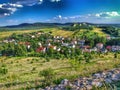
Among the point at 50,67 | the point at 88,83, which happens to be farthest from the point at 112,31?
the point at 88,83

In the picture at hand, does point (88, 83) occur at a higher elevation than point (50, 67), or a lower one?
higher

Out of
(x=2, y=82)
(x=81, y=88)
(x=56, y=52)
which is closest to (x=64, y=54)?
(x=56, y=52)

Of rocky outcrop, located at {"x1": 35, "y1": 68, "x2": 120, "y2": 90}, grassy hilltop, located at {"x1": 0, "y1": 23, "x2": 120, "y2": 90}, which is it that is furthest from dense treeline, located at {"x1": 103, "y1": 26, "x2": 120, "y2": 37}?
rocky outcrop, located at {"x1": 35, "y1": 68, "x2": 120, "y2": 90}

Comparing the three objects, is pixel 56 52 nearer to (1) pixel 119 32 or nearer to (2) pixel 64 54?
(2) pixel 64 54

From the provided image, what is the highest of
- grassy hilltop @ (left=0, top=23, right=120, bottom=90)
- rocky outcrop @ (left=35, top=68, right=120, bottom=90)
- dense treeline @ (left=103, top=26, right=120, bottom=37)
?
rocky outcrop @ (left=35, top=68, right=120, bottom=90)

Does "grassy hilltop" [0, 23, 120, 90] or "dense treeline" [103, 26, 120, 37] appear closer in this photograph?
"grassy hilltop" [0, 23, 120, 90]

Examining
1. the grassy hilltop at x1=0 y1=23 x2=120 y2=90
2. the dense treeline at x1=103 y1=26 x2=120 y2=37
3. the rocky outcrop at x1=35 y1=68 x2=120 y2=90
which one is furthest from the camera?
the dense treeline at x1=103 y1=26 x2=120 y2=37

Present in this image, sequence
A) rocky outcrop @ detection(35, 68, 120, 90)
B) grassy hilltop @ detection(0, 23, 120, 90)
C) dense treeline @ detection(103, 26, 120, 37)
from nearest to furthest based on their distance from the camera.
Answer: rocky outcrop @ detection(35, 68, 120, 90), grassy hilltop @ detection(0, 23, 120, 90), dense treeline @ detection(103, 26, 120, 37)

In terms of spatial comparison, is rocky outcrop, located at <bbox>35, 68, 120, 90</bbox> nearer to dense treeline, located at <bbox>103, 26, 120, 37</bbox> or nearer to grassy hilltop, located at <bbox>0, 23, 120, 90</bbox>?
grassy hilltop, located at <bbox>0, 23, 120, 90</bbox>

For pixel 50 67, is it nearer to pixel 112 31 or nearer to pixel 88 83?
pixel 88 83

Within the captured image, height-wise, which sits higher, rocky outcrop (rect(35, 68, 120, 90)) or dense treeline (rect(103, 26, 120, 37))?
rocky outcrop (rect(35, 68, 120, 90))

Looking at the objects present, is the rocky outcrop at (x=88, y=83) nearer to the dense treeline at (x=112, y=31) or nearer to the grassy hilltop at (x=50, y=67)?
the grassy hilltop at (x=50, y=67)
